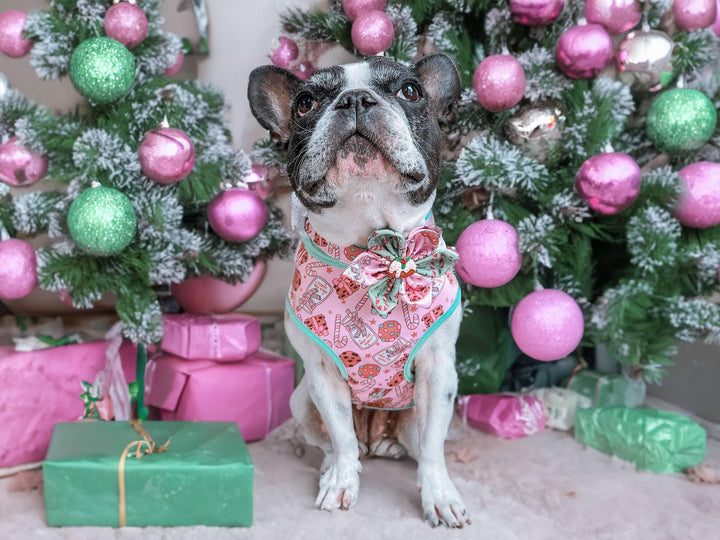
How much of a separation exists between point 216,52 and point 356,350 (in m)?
1.25

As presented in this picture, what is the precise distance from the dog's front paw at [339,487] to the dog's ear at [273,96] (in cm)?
70

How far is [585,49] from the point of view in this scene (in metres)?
1.36

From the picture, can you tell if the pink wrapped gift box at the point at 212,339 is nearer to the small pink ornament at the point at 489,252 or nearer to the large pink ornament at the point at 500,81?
the small pink ornament at the point at 489,252

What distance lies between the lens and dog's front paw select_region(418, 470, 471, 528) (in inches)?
48.0

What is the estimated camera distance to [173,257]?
59.5 inches

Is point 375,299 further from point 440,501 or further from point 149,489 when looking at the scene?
point 149,489

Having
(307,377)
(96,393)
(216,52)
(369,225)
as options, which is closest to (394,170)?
(369,225)

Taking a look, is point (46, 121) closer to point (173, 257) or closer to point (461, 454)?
point (173, 257)

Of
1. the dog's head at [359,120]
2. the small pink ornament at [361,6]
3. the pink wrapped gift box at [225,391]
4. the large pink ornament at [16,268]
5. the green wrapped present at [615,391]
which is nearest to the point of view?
the dog's head at [359,120]

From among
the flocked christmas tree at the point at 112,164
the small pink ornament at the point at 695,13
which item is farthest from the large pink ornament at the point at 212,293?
the small pink ornament at the point at 695,13

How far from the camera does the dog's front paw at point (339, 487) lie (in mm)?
1280

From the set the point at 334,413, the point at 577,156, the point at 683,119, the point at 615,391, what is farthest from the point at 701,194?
the point at 334,413

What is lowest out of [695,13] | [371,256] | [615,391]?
[615,391]

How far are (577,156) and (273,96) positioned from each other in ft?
2.23
